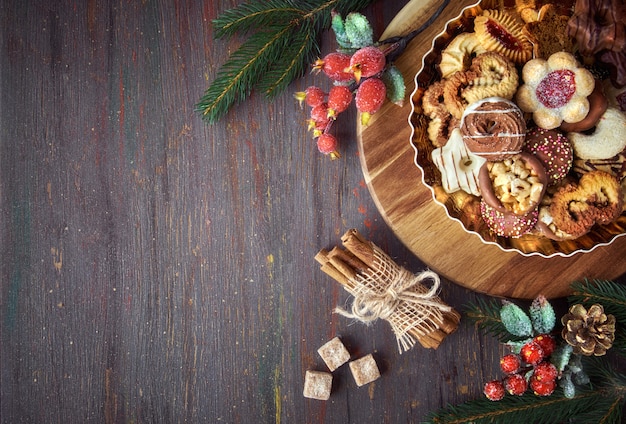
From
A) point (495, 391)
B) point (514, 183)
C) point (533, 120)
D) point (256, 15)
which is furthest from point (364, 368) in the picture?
point (256, 15)

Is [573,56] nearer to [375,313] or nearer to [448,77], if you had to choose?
[448,77]

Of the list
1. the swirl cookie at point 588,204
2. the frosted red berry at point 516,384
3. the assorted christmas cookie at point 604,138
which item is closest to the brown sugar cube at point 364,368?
the frosted red berry at point 516,384

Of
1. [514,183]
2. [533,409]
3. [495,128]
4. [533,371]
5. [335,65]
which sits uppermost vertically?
[335,65]

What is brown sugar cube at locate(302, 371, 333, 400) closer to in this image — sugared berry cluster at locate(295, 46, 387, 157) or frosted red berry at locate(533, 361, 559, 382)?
frosted red berry at locate(533, 361, 559, 382)

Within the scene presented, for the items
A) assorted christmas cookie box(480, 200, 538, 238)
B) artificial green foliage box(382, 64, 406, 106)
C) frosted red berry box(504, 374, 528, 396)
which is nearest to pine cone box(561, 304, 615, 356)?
frosted red berry box(504, 374, 528, 396)

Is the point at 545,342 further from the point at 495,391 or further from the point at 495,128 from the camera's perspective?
the point at 495,128

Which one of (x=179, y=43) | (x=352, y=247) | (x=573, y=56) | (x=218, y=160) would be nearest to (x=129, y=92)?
(x=179, y=43)
